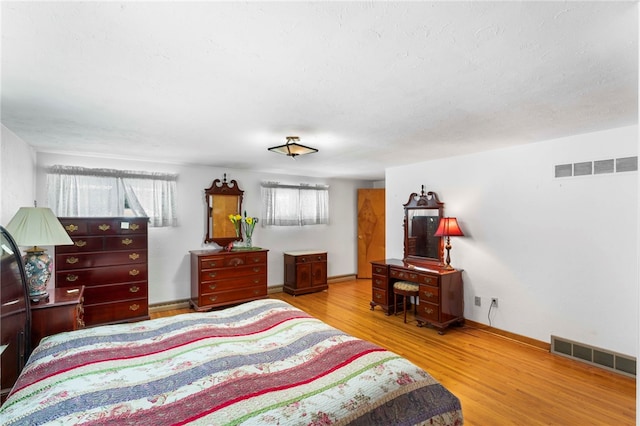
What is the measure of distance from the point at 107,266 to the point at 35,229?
163 cm

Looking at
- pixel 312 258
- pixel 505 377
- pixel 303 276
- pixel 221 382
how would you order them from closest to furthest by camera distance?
pixel 221 382
pixel 505 377
pixel 303 276
pixel 312 258

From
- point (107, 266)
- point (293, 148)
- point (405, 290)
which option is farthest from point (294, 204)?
point (107, 266)

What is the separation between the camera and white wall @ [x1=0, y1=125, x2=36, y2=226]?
2.71 metres

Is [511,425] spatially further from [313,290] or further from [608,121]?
[313,290]

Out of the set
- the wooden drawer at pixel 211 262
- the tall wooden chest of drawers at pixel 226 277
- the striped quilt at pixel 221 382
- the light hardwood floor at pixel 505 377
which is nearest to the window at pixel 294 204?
the tall wooden chest of drawers at pixel 226 277

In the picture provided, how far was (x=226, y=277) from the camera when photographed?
4.81 meters

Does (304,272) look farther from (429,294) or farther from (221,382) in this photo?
(221,382)

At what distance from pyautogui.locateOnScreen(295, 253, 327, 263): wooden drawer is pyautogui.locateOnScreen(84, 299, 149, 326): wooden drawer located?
8.18 ft

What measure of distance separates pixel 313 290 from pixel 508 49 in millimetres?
4981

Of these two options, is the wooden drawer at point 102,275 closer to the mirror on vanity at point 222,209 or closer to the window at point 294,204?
the mirror on vanity at point 222,209

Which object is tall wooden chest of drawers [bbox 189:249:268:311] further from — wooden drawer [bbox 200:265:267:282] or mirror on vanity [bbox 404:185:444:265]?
mirror on vanity [bbox 404:185:444:265]

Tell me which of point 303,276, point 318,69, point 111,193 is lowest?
point 303,276

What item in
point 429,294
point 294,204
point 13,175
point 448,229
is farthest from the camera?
point 294,204

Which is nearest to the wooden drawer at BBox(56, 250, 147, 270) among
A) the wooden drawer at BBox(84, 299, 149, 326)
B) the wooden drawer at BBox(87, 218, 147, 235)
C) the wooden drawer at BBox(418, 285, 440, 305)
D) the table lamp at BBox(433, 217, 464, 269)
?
the wooden drawer at BBox(87, 218, 147, 235)
